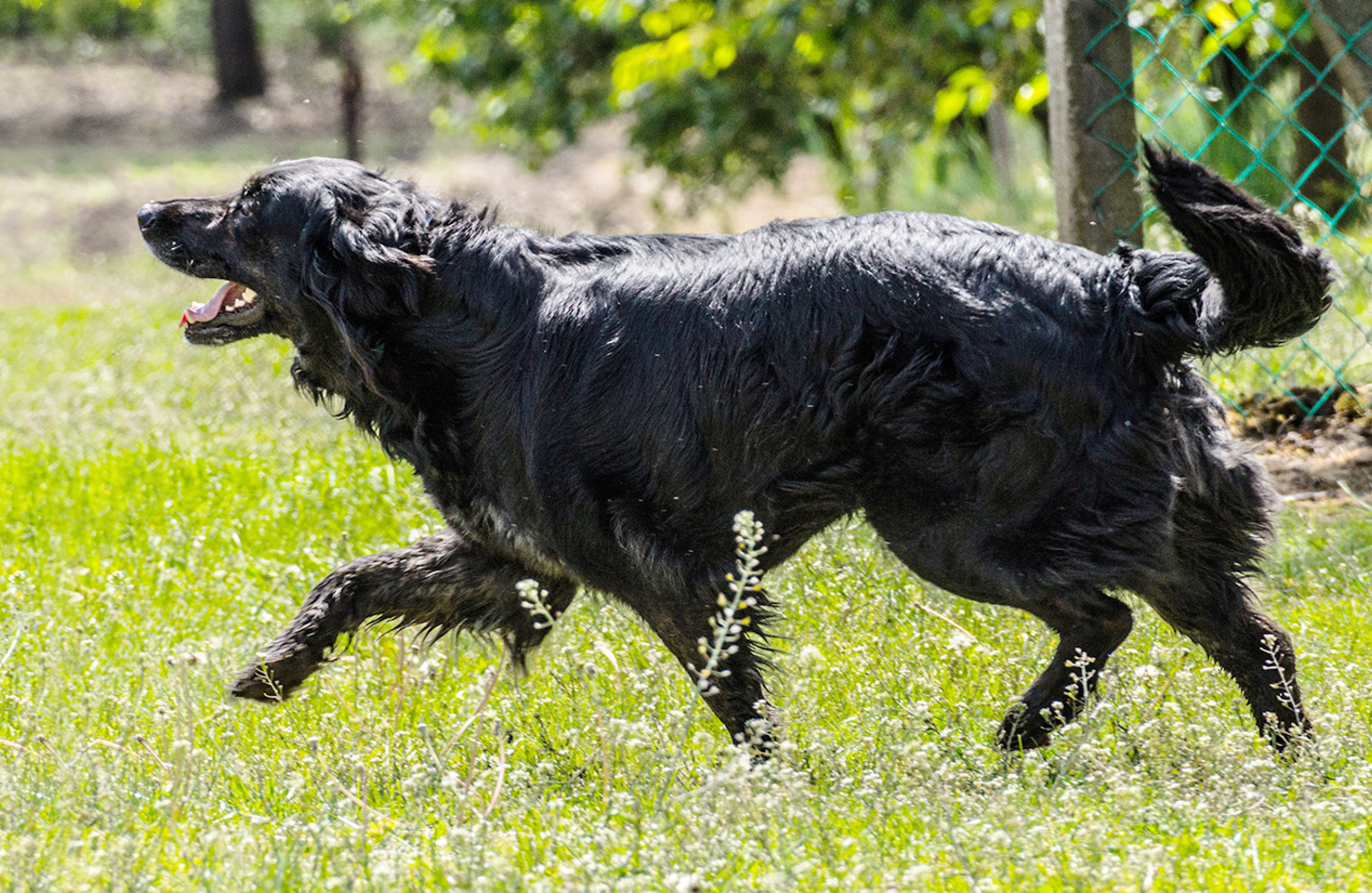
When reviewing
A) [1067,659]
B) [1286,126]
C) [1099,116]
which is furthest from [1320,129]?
[1067,659]

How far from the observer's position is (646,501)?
149 inches

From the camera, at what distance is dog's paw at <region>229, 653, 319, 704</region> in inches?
166

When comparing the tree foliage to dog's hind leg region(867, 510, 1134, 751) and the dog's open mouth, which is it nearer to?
the dog's open mouth

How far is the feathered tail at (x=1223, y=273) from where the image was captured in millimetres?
3406

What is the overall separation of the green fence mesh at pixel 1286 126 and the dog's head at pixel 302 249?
196 centimetres

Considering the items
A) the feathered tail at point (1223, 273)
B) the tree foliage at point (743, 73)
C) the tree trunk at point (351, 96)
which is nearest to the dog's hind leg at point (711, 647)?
the feathered tail at point (1223, 273)

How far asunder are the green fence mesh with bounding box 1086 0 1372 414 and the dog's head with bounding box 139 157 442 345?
196 centimetres

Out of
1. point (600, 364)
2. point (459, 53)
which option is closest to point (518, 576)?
point (600, 364)

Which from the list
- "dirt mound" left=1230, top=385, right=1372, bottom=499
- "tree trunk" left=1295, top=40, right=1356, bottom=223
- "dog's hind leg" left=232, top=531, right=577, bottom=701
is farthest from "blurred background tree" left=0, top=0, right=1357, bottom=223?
"dog's hind leg" left=232, top=531, right=577, bottom=701

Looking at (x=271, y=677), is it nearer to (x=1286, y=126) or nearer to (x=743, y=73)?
(x=1286, y=126)

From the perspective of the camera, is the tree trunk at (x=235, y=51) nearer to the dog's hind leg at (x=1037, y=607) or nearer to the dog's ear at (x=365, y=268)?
the dog's ear at (x=365, y=268)

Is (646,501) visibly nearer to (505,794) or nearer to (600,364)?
(600,364)

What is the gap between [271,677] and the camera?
4254 mm

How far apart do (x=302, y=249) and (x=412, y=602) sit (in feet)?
3.42
